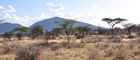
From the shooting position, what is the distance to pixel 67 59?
1266cm

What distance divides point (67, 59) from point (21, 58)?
3.64 m

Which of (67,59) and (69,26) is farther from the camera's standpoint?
(69,26)

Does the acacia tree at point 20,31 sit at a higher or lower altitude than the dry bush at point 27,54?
higher

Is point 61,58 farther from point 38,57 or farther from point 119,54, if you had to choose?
point 119,54

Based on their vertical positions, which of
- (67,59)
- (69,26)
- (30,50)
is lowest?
(67,59)

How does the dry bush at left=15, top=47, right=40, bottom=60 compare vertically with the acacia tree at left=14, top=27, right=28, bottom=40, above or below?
below

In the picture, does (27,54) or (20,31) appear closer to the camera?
(27,54)

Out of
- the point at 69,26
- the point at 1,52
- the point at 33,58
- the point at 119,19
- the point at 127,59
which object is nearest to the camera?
the point at 127,59

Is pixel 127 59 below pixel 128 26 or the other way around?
below

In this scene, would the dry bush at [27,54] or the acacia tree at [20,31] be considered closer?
the dry bush at [27,54]

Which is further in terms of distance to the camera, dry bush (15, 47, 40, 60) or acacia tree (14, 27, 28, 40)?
acacia tree (14, 27, 28, 40)

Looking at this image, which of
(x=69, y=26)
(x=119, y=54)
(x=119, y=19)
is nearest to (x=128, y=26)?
(x=119, y=19)

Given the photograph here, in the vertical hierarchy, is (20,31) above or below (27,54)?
above

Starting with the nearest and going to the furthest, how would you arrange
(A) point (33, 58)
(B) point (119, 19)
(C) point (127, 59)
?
1. (C) point (127, 59)
2. (A) point (33, 58)
3. (B) point (119, 19)
